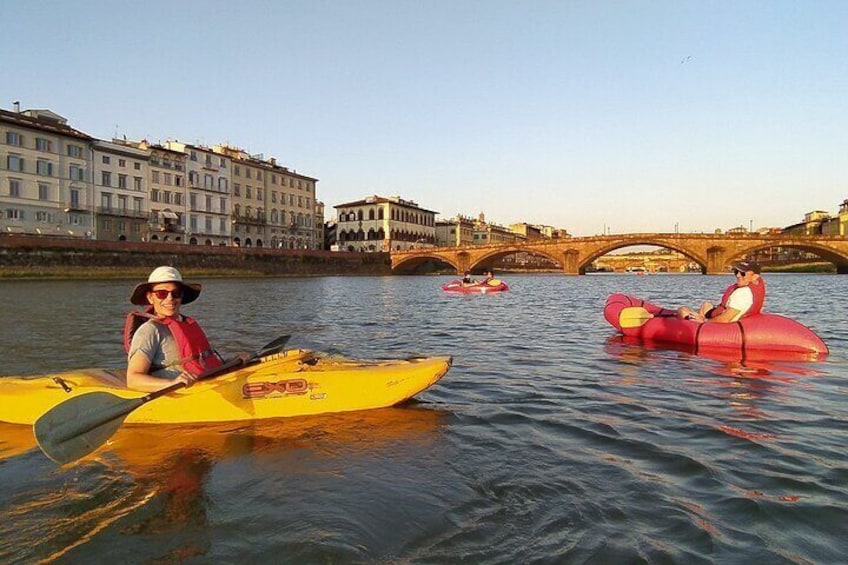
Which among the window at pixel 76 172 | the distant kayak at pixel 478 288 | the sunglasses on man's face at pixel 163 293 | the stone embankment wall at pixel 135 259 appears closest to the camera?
the sunglasses on man's face at pixel 163 293

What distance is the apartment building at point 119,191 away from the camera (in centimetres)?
5156

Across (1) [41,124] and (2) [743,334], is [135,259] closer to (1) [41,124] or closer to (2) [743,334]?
(1) [41,124]

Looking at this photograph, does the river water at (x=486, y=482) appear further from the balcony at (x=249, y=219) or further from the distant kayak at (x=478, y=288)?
the balcony at (x=249, y=219)

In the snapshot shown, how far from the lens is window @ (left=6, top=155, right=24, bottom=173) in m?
43.9

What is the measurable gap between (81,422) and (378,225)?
87193 mm

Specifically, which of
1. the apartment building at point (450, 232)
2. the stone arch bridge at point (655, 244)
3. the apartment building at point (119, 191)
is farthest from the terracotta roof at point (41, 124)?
the apartment building at point (450, 232)

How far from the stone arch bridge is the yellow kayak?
64540 mm

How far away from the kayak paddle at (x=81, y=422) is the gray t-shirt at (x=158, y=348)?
43 centimetres

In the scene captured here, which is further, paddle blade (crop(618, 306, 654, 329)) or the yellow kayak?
paddle blade (crop(618, 306, 654, 329))

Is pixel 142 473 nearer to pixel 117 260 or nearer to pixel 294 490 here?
pixel 294 490

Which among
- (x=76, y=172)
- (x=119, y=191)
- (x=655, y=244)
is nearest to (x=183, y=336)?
(x=76, y=172)

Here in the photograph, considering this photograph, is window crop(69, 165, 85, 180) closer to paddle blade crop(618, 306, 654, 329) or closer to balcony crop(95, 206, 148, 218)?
balcony crop(95, 206, 148, 218)

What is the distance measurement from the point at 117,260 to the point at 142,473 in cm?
4547

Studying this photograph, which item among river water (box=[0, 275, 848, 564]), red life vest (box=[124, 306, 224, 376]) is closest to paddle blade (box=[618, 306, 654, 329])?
river water (box=[0, 275, 848, 564])
